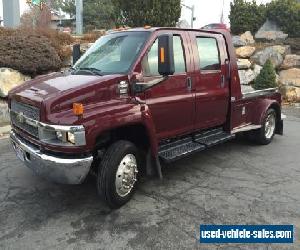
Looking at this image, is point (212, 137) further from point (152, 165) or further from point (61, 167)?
point (61, 167)

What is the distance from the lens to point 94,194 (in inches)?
203

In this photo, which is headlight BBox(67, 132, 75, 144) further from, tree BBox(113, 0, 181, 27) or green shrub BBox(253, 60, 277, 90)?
tree BBox(113, 0, 181, 27)

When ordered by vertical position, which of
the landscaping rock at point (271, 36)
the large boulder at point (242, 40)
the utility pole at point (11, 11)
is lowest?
the large boulder at point (242, 40)

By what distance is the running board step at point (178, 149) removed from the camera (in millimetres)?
5271

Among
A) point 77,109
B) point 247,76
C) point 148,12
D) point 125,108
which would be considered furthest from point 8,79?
point 247,76

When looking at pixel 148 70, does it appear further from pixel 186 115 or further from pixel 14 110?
pixel 14 110

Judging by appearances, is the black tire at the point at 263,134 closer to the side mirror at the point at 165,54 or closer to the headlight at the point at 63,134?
the side mirror at the point at 165,54

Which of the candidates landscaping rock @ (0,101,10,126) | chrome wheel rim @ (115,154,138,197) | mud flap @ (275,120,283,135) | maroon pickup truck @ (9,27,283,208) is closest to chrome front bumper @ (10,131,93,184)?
maroon pickup truck @ (9,27,283,208)

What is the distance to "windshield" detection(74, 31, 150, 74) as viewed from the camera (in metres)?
4.94

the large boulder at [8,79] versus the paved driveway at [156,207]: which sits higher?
the large boulder at [8,79]

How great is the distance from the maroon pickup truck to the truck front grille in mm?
12

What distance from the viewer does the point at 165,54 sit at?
181 inches

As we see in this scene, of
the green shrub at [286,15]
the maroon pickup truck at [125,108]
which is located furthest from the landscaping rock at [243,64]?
the maroon pickup truck at [125,108]

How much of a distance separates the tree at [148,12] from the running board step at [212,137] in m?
11.0
